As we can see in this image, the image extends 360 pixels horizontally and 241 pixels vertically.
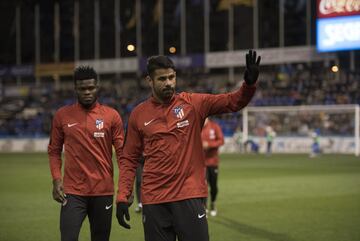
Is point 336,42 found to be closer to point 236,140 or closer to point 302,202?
point 236,140

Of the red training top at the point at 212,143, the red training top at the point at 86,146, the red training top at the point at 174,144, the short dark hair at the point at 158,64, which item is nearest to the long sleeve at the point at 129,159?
the red training top at the point at 174,144

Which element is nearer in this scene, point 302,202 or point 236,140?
point 302,202

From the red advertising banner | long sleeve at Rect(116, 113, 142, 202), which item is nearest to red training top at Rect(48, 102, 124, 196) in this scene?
long sleeve at Rect(116, 113, 142, 202)

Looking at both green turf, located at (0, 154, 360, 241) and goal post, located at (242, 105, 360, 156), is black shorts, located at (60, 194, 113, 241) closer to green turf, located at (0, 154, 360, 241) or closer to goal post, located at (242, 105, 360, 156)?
green turf, located at (0, 154, 360, 241)

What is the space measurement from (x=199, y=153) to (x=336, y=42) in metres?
35.0

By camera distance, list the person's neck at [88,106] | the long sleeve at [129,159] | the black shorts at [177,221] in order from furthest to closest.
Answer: the person's neck at [88,106] < the long sleeve at [129,159] < the black shorts at [177,221]

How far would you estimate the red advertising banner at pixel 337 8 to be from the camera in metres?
38.6

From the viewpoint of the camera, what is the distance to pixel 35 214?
571 inches

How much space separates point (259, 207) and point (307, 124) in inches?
967

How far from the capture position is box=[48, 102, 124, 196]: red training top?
725cm

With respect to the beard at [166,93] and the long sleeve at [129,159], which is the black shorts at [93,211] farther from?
the beard at [166,93]

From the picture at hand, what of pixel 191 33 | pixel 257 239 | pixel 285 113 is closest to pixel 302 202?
pixel 257 239

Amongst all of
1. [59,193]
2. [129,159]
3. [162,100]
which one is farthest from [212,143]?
[162,100]

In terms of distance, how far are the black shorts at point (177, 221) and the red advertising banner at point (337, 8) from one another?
34538mm
